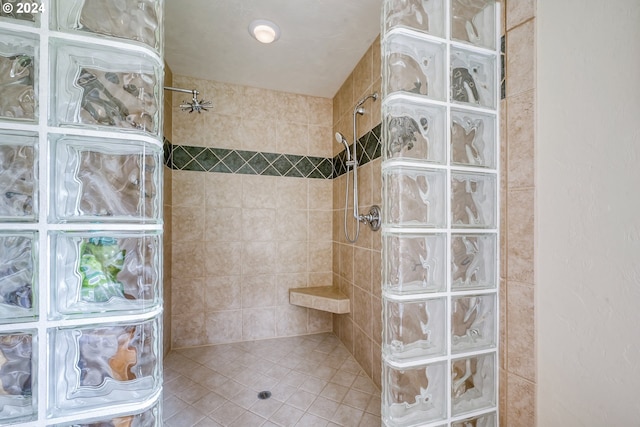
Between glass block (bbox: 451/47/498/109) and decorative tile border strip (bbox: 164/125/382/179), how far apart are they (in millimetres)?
917

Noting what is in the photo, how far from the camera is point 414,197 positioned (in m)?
0.78

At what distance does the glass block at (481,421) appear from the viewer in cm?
80

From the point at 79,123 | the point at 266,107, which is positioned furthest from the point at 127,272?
the point at 266,107

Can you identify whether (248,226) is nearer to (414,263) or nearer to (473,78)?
(414,263)

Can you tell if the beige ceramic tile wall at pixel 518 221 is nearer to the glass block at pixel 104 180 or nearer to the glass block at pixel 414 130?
the glass block at pixel 414 130

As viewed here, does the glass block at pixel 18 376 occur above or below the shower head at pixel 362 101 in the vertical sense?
below

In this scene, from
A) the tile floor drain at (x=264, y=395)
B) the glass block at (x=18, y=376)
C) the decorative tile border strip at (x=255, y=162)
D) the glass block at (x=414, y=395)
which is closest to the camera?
the glass block at (x=18, y=376)

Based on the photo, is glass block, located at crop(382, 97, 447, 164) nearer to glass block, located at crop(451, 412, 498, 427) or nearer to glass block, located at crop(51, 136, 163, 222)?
glass block, located at crop(51, 136, 163, 222)

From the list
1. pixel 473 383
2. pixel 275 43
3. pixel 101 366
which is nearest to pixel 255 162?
pixel 275 43

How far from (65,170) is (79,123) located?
115 mm

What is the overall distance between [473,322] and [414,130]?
27.0 inches

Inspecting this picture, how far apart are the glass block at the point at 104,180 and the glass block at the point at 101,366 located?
273mm

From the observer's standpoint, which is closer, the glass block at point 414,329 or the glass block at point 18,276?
the glass block at point 18,276

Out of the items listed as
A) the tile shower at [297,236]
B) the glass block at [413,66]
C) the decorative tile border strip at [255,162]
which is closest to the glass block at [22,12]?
the glass block at [413,66]
